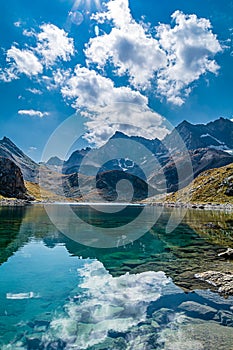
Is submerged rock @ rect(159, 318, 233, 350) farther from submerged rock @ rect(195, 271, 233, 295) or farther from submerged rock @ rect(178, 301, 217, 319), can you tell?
submerged rock @ rect(195, 271, 233, 295)

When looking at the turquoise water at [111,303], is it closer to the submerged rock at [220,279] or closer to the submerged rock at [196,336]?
the submerged rock at [196,336]

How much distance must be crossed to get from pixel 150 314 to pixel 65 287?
999cm

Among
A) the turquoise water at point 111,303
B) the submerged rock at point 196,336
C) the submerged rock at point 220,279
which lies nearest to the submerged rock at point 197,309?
the turquoise water at point 111,303

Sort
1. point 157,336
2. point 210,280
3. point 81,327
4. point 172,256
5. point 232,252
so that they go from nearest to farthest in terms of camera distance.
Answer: point 157,336
point 81,327
point 210,280
point 232,252
point 172,256

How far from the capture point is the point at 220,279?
28.0 meters

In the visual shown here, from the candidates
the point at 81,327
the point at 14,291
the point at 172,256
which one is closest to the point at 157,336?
the point at 81,327

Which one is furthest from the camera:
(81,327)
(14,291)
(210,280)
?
(210,280)

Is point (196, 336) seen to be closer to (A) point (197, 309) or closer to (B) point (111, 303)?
(A) point (197, 309)

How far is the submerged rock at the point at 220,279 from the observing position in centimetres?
2566

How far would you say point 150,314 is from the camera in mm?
21031

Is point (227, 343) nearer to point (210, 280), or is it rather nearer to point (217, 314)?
point (217, 314)

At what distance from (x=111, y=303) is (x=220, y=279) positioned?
12109mm

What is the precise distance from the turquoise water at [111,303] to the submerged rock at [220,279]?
1.15 m

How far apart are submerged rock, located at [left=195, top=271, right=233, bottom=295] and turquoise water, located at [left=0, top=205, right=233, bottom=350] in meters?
1.15
